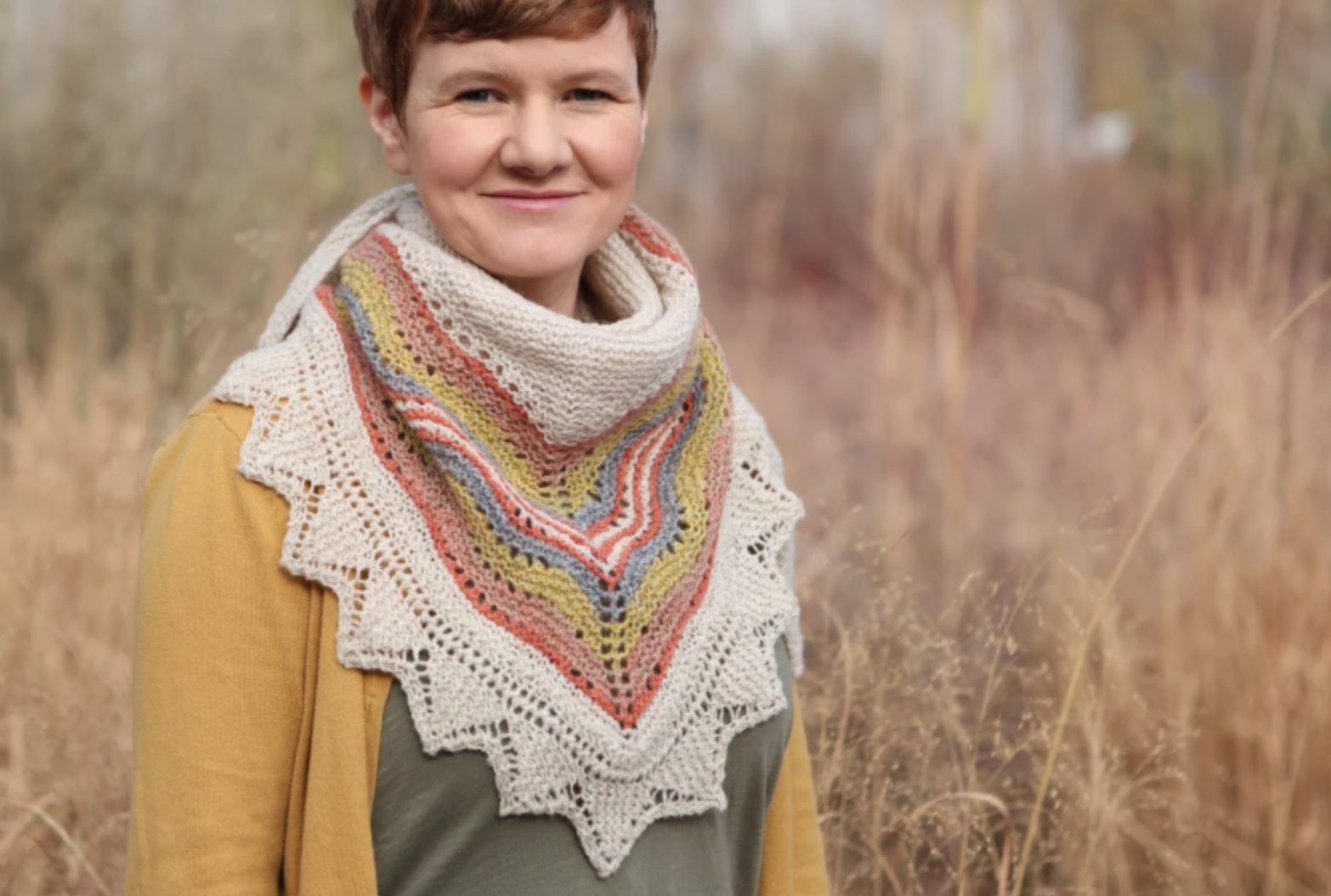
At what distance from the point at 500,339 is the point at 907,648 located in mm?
984

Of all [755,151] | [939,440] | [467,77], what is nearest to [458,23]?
[467,77]

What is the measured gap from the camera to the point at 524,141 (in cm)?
130

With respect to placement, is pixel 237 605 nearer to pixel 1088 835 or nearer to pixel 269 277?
pixel 1088 835

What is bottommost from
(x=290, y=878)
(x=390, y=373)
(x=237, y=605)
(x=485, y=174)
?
(x=290, y=878)

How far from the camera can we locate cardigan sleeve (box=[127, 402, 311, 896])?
3.83 feet

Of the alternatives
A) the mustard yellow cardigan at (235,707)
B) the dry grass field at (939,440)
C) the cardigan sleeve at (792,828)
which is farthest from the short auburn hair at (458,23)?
the dry grass field at (939,440)

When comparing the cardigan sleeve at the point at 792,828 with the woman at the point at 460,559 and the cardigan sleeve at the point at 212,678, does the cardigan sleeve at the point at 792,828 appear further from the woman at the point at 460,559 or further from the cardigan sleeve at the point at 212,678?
the cardigan sleeve at the point at 212,678

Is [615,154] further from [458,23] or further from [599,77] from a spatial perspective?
[458,23]

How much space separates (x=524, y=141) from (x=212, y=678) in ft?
1.71

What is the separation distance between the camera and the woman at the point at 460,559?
1183 mm

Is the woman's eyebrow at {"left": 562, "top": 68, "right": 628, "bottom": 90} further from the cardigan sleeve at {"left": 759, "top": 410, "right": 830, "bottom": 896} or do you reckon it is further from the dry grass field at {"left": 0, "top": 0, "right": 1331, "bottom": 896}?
the dry grass field at {"left": 0, "top": 0, "right": 1331, "bottom": 896}

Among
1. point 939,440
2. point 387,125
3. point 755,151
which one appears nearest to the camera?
point 387,125

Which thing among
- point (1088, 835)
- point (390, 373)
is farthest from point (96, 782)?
point (1088, 835)

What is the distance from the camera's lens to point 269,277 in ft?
10.4
